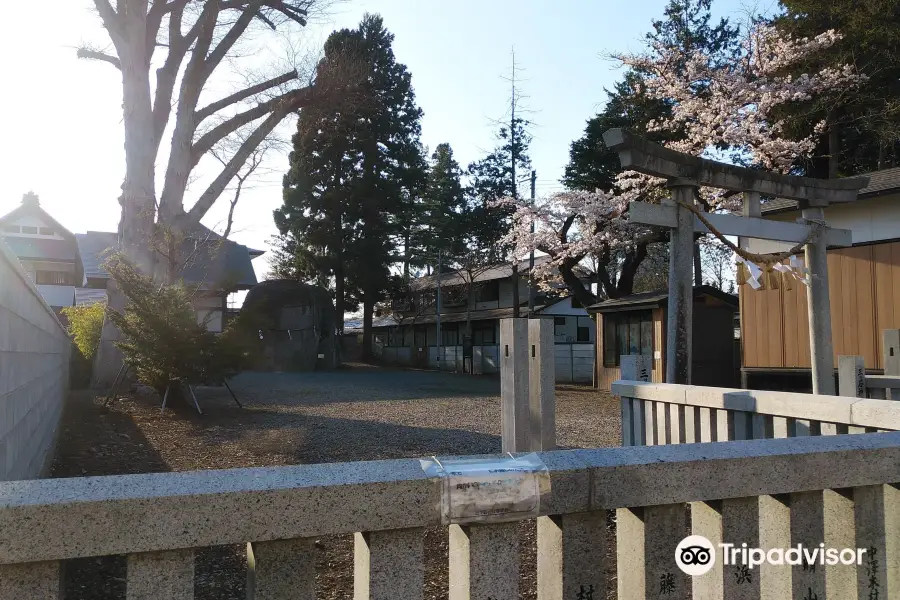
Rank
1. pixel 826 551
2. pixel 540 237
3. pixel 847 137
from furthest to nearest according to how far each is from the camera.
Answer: pixel 540 237 → pixel 847 137 → pixel 826 551

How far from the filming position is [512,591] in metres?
1.62

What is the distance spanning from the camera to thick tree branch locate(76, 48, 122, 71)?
14.8m

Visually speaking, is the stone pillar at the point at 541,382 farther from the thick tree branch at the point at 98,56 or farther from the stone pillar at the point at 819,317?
the thick tree branch at the point at 98,56

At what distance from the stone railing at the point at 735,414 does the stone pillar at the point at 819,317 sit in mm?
1931

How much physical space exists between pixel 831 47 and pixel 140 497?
22589 millimetres

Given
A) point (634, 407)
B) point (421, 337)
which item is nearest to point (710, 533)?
point (634, 407)

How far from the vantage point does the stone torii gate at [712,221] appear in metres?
6.11

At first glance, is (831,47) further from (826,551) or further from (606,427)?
(826,551)

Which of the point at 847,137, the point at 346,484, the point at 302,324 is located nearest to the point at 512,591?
the point at 346,484

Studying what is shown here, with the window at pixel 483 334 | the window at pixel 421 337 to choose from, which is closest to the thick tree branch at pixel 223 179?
the window at pixel 483 334

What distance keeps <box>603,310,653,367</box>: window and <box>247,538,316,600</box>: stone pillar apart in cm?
1733

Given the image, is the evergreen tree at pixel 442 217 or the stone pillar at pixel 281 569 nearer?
the stone pillar at pixel 281 569

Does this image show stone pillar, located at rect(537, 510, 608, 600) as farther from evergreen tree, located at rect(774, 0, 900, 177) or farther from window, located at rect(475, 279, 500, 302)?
window, located at rect(475, 279, 500, 302)

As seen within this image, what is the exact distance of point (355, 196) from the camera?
3344 centimetres
